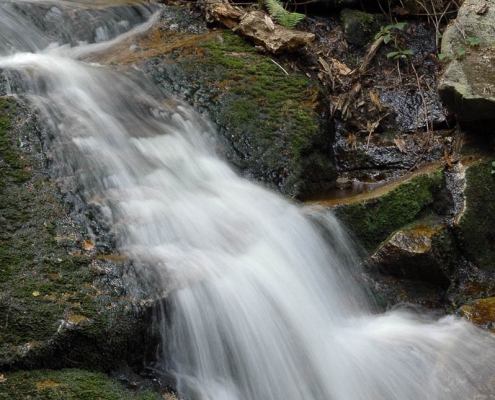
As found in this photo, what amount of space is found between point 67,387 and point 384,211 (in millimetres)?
3009

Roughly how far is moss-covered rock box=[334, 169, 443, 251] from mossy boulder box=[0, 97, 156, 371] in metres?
2.07

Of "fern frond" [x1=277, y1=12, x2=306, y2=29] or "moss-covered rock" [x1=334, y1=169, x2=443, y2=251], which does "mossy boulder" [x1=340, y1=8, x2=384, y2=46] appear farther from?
"moss-covered rock" [x1=334, y1=169, x2=443, y2=251]

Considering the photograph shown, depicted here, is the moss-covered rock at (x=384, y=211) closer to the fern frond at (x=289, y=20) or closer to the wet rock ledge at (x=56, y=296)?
the wet rock ledge at (x=56, y=296)

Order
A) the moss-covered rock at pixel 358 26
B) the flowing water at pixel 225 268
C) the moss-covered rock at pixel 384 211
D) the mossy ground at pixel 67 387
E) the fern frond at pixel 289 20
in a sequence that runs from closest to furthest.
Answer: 1. the mossy ground at pixel 67 387
2. the flowing water at pixel 225 268
3. the moss-covered rock at pixel 384 211
4. the fern frond at pixel 289 20
5. the moss-covered rock at pixel 358 26

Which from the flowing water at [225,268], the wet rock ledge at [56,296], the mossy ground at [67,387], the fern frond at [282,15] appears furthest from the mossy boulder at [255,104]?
the mossy ground at [67,387]

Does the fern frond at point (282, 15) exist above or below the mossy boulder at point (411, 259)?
above

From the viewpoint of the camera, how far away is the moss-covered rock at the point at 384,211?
501 cm

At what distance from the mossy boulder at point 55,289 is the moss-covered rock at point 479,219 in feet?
9.60

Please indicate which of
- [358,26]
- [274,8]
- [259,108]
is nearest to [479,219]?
[259,108]

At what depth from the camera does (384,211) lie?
5.07 metres

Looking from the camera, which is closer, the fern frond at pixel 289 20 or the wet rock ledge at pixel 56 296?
the wet rock ledge at pixel 56 296

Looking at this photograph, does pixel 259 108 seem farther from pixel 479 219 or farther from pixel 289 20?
pixel 479 219

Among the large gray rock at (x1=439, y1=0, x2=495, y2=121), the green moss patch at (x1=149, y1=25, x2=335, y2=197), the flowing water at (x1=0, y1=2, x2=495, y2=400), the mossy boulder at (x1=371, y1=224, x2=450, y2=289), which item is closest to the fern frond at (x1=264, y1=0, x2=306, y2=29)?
the green moss patch at (x1=149, y1=25, x2=335, y2=197)

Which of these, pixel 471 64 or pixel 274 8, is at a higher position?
pixel 274 8
